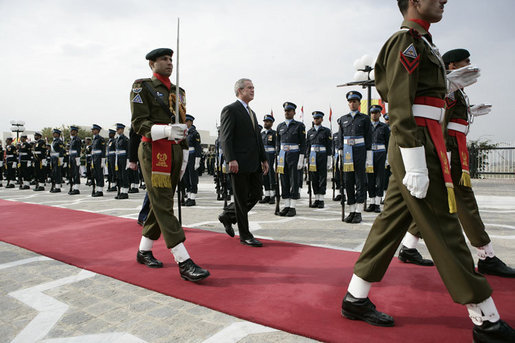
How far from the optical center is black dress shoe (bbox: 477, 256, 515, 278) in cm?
313

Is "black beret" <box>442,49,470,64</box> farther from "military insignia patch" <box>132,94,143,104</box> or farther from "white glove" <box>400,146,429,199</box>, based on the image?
"military insignia patch" <box>132,94,143,104</box>

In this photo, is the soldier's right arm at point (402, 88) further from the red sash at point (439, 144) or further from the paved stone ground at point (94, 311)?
the paved stone ground at point (94, 311)

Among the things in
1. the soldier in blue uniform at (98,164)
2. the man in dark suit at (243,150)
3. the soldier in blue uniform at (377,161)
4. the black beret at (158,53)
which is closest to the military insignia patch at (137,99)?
the black beret at (158,53)

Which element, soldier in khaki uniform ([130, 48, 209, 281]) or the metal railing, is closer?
soldier in khaki uniform ([130, 48, 209, 281])

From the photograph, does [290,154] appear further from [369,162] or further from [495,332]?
[495,332]

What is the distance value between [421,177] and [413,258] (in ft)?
6.36

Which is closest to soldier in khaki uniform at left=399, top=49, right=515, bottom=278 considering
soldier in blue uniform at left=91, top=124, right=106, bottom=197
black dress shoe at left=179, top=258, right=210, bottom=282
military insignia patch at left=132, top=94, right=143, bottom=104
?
black dress shoe at left=179, top=258, right=210, bottom=282

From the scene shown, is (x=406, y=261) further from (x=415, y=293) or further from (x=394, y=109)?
(x=394, y=109)

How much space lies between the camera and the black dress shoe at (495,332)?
6.03 feet

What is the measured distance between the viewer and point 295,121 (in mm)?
7875

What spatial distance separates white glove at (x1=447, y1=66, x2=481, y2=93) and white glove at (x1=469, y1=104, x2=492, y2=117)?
4.02 feet

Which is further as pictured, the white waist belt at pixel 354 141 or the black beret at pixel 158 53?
the white waist belt at pixel 354 141

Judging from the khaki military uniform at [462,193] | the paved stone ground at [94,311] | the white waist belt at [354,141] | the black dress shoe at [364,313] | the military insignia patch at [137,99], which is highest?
the military insignia patch at [137,99]

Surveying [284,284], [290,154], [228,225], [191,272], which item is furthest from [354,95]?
[191,272]
